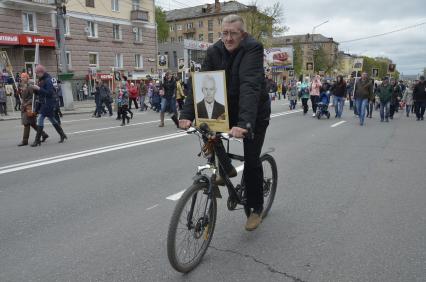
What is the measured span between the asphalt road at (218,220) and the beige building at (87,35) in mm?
21846

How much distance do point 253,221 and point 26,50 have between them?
29.2m

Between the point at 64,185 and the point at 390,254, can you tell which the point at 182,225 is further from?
the point at 64,185

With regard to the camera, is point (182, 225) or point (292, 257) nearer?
point (182, 225)

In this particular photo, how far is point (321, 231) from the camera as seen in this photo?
13.2 feet

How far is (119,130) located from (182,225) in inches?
395

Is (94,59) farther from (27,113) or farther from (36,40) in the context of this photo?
(27,113)

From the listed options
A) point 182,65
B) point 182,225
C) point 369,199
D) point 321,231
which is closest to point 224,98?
point 182,225

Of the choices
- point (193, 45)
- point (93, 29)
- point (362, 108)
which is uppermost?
point (193, 45)

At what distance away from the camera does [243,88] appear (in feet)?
10.7

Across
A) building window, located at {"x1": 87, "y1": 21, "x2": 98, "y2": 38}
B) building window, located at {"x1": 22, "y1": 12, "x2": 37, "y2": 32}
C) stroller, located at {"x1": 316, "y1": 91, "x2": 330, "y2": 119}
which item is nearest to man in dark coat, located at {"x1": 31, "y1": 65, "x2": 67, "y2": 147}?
stroller, located at {"x1": 316, "y1": 91, "x2": 330, "y2": 119}

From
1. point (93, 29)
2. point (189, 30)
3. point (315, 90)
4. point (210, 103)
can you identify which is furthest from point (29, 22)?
point (189, 30)

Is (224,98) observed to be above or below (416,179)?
above

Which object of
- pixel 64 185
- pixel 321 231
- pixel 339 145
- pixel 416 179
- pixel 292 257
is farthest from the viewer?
pixel 339 145

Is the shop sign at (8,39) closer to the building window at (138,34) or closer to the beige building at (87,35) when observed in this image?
the beige building at (87,35)
